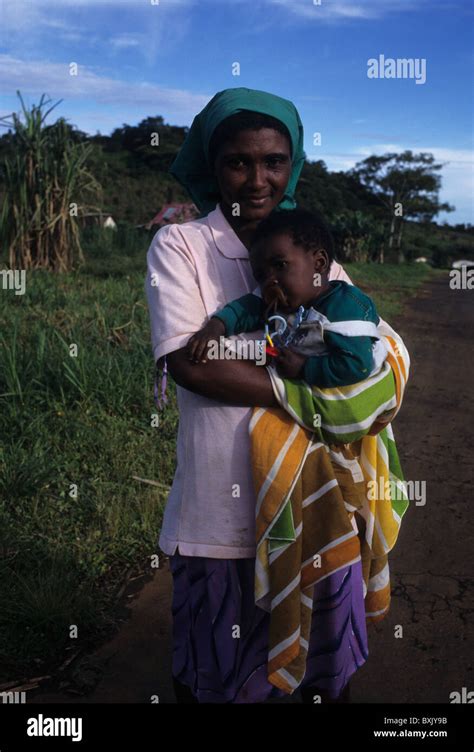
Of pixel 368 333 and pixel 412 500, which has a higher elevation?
pixel 368 333

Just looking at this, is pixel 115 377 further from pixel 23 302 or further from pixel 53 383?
pixel 23 302

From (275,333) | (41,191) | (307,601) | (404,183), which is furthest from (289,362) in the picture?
(404,183)

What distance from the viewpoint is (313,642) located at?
190 cm

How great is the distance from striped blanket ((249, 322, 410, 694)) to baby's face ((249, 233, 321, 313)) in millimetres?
171

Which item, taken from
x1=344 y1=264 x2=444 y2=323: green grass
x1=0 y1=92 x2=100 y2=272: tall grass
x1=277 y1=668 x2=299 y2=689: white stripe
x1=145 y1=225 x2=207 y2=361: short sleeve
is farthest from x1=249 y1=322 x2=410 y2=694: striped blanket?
x1=344 y1=264 x2=444 y2=323: green grass

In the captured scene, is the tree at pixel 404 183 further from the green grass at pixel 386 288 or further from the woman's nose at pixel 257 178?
the woman's nose at pixel 257 178

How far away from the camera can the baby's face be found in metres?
1.72

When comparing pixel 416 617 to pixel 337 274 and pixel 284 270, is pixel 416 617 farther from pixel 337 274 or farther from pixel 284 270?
pixel 284 270

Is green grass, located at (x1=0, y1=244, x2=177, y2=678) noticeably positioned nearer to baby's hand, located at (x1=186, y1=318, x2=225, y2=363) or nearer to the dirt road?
the dirt road

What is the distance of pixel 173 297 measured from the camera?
1.79 metres

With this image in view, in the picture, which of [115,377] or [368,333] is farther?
[115,377]

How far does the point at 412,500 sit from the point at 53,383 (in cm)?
228

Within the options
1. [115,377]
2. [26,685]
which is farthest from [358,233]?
[26,685]

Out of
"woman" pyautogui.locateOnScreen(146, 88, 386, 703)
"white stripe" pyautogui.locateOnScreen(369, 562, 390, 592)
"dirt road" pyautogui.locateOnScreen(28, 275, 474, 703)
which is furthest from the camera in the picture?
"dirt road" pyautogui.locateOnScreen(28, 275, 474, 703)
